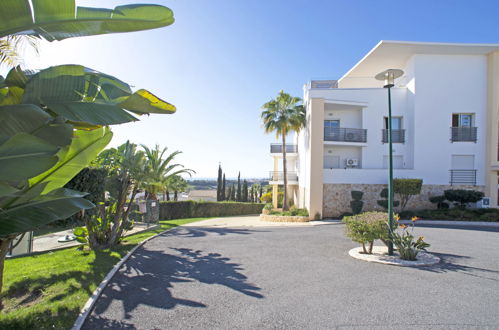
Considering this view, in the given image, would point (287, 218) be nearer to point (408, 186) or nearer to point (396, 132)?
point (408, 186)

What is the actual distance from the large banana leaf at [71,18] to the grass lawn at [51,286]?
383cm

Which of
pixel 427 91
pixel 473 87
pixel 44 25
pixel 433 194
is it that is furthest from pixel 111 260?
pixel 473 87

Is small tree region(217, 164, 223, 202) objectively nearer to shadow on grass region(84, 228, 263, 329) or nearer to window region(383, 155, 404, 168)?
window region(383, 155, 404, 168)

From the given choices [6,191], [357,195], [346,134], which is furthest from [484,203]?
[6,191]

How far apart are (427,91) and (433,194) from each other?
7483mm

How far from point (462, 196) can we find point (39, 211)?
23.0 metres

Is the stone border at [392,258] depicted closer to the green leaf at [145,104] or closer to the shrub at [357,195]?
the green leaf at [145,104]

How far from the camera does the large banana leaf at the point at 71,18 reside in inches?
104

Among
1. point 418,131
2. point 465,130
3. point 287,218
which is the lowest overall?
point 287,218

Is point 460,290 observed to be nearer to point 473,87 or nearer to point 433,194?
point 433,194

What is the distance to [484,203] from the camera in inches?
779

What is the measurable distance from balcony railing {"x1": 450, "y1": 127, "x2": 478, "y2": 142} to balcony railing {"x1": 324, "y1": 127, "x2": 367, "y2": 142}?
6185 millimetres

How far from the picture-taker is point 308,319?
460cm

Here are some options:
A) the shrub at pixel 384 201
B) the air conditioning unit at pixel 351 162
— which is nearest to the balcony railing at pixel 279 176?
the air conditioning unit at pixel 351 162
